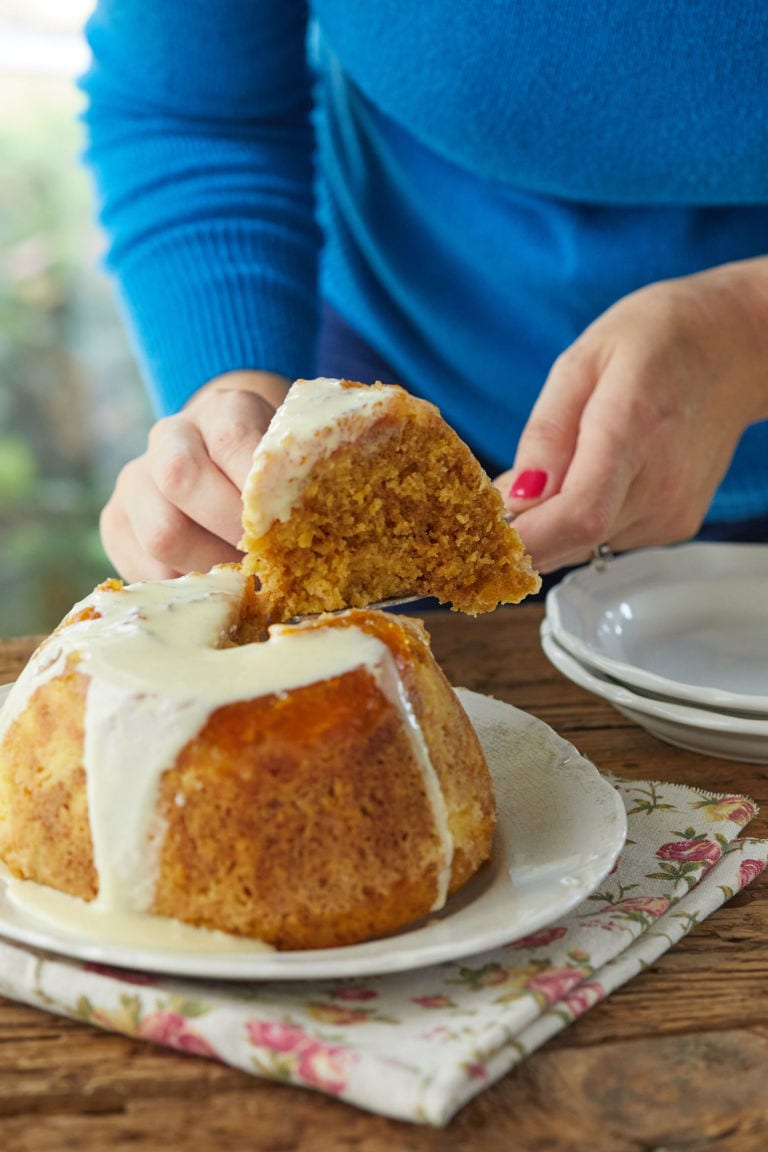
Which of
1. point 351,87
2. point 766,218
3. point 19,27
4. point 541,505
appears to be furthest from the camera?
point 19,27

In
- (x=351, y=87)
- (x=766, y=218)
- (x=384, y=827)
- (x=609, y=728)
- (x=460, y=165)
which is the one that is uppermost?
(x=351, y=87)

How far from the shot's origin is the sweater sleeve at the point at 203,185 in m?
1.87

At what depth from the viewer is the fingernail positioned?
4.82ft

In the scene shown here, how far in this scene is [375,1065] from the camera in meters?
0.80

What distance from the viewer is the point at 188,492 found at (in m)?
1.41

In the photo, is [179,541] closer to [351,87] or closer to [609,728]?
[609,728]

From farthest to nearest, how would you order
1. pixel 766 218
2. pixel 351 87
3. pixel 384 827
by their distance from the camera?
pixel 351 87, pixel 766 218, pixel 384 827

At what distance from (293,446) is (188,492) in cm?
36

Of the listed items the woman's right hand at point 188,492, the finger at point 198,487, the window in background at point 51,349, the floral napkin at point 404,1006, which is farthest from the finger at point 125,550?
the window in background at point 51,349

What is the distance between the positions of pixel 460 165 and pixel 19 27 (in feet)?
7.44

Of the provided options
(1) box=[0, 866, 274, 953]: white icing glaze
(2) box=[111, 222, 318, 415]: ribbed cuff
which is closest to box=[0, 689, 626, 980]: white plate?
(1) box=[0, 866, 274, 953]: white icing glaze

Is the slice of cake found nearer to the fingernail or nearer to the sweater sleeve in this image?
the fingernail

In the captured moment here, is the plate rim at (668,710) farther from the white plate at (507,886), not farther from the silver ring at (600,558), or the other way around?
the silver ring at (600,558)

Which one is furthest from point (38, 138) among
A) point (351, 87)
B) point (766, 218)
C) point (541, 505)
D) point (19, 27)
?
point (541, 505)
